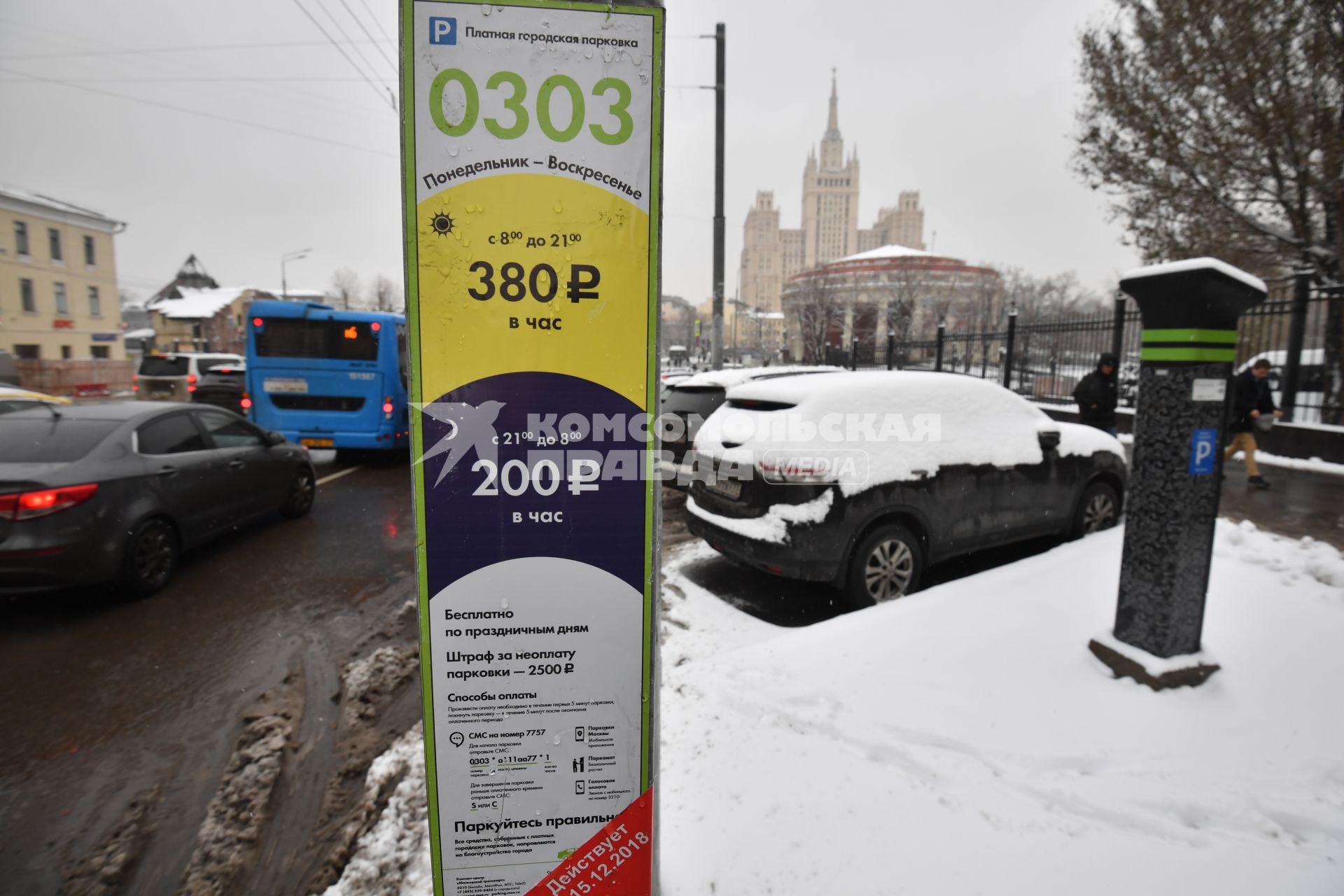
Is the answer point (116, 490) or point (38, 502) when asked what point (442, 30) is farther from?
point (116, 490)

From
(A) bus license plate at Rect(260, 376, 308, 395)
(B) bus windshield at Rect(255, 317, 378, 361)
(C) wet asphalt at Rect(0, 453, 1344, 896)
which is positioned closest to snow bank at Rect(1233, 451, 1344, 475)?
(C) wet asphalt at Rect(0, 453, 1344, 896)

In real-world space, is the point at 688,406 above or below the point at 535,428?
below

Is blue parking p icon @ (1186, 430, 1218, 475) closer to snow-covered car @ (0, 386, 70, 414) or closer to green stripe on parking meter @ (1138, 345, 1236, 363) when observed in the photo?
green stripe on parking meter @ (1138, 345, 1236, 363)

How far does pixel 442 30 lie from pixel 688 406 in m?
6.25

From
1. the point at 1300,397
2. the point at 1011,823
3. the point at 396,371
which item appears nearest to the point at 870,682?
the point at 1011,823

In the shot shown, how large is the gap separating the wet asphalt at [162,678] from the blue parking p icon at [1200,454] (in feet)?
14.2

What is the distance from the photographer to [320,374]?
34.1ft

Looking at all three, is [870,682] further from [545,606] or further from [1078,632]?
[545,606]

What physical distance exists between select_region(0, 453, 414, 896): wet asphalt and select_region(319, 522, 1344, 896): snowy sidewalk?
1.08 metres

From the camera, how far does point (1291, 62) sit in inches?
445

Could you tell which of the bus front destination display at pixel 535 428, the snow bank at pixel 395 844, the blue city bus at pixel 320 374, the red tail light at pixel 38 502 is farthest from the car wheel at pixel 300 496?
the bus front destination display at pixel 535 428

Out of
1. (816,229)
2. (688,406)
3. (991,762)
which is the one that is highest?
(816,229)

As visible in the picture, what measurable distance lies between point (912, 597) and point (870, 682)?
113cm

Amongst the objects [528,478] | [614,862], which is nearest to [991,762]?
[614,862]
